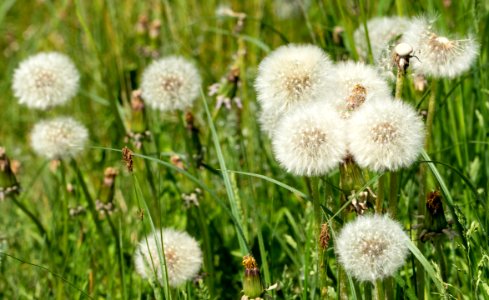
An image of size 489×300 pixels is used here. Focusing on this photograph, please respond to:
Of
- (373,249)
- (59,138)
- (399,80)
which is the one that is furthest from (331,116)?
(59,138)

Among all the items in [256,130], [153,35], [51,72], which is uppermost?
[153,35]

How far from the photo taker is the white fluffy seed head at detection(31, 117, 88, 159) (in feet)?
10.0

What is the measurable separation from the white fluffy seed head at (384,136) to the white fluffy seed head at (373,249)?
14 cm

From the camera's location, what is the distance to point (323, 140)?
1950 millimetres

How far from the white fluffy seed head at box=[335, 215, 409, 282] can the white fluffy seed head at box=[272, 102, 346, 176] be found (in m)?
0.17

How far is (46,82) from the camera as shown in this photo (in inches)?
124

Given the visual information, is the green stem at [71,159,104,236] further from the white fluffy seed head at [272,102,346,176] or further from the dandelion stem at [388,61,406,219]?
the dandelion stem at [388,61,406,219]

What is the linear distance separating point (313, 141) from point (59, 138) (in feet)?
4.60

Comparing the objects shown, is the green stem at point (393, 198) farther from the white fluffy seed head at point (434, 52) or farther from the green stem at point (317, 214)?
the white fluffy seed head at point (434, 52)

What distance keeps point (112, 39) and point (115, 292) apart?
207 cm

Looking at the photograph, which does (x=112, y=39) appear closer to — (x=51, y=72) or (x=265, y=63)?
(x=51, y=72)

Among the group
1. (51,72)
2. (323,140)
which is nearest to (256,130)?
(51,72)

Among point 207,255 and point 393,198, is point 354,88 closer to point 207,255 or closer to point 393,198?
point 393,198

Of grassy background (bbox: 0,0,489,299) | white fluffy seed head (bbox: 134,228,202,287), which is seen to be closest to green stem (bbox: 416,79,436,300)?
grassy background (bbox: 0,0,489,299)
